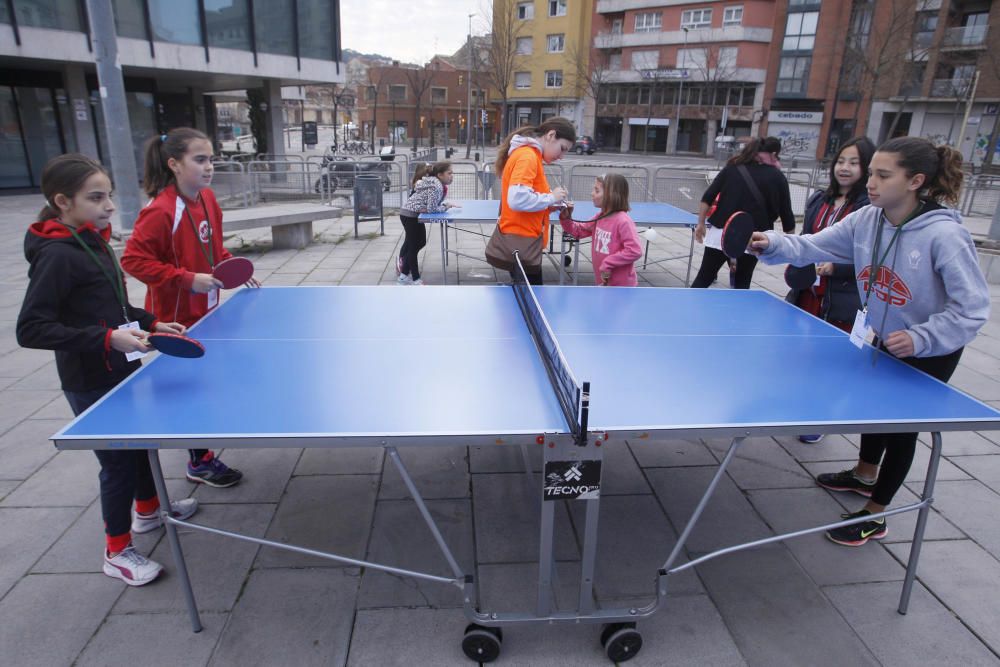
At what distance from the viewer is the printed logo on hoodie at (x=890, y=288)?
263 centimetres

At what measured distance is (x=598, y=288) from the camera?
3.77 meters

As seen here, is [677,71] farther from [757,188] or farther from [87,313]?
[87,313]

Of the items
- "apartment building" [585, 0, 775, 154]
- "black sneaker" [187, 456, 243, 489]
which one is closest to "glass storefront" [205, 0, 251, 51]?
"black sneaker" [187, 456, 243, 489]

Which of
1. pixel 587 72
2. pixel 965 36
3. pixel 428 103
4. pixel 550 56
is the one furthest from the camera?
pixel 428 103

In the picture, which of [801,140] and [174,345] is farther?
[801,140]

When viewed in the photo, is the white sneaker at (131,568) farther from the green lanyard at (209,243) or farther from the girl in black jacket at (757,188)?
the girl in black jacket at (757,188)

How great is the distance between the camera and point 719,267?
5.50 m

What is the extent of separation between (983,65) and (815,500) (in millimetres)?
39623

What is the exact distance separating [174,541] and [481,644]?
3.82ft

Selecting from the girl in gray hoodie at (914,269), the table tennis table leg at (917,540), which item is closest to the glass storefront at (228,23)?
the girl in gray hoodie at (914,269)

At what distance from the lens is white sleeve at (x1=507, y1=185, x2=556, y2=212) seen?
4102mm

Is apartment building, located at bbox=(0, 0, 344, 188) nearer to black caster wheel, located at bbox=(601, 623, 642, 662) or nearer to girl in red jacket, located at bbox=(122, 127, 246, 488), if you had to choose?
girl in red jacket, located at bbox=(122, 127, 246, 488)

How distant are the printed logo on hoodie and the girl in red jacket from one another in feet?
9.93

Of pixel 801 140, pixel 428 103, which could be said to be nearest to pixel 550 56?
pixel 428 103
